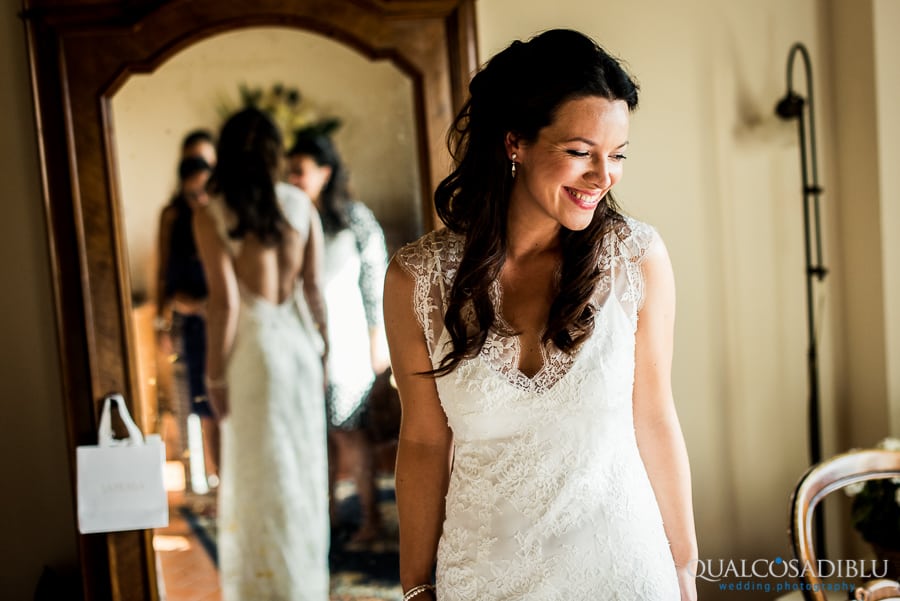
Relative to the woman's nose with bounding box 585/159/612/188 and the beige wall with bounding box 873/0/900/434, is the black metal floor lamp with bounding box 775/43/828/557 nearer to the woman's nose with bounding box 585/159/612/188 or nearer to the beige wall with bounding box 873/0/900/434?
the beige wall with bounding box 873/0/900/434

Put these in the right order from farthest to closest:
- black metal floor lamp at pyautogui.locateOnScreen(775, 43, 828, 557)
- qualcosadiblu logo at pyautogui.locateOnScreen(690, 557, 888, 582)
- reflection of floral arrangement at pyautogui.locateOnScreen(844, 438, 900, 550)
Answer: qualcosadiblu logo at pyautogui.locateOnScreen(690, 557, 888, 582) → black metal floor lamp at pyautogui.locateOnScreen(775, 43, 828, 557) → reflection of floral arrangement at pyautogui.locateOnScreen(844, 438, 900, 550)

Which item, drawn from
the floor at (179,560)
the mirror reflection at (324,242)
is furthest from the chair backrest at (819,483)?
the floor at (179,560)

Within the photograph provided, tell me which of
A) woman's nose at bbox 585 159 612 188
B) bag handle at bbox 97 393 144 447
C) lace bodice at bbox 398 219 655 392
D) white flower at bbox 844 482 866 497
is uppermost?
woman's nose at bbox 585 159 612 188

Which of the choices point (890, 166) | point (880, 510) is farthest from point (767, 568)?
point (890, 166)

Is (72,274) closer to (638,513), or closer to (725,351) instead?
(638,513)

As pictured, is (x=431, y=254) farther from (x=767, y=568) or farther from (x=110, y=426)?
(x=767, y=568)

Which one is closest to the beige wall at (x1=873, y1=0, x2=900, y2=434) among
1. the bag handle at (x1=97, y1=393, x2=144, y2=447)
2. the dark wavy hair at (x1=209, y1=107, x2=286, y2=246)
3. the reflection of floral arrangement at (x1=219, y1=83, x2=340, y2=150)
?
the reflection of floral arrangement at (x1=219, y1=83, x2=340, y2=150)

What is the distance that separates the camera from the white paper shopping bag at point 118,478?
2018 millimetres

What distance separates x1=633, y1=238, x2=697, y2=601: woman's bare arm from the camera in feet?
4.44

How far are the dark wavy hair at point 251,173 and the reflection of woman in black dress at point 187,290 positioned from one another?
0.06m

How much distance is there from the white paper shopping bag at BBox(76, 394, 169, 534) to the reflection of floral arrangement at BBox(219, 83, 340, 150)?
0.80 meters

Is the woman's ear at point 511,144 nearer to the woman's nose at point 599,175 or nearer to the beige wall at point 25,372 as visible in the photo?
the woman's nose at point 599,175

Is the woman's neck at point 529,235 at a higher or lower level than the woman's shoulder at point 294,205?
lower

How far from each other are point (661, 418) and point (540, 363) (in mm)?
244
